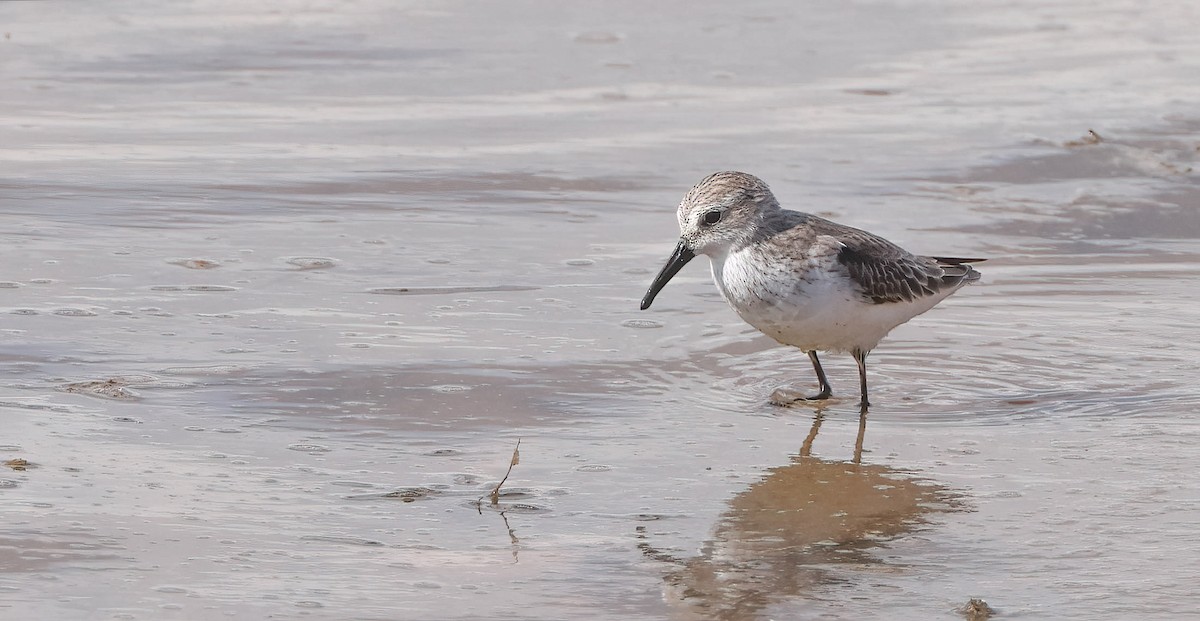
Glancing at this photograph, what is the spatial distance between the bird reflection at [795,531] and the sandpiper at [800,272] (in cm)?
68

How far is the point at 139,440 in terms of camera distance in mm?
5496

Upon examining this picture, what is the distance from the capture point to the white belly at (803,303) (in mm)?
6312

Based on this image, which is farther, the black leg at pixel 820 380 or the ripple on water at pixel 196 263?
the ripple on water at pixel 196 263

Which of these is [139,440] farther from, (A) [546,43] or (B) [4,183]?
(A) [546,43]

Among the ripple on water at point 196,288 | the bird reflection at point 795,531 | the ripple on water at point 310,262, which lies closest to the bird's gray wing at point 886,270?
the bird reflection at point 795,531

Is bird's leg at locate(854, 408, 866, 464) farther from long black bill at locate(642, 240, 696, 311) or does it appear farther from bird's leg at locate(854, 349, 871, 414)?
long black bill at locate(642, 240, 696, 311)

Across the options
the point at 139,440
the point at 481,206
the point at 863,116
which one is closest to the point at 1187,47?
the point at 863,116

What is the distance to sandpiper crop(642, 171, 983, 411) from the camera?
6.34m

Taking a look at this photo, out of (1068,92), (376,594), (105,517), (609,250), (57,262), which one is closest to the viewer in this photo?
(376,594)

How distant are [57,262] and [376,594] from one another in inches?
165

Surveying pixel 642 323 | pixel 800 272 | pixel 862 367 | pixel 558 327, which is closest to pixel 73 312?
pixel 558 327

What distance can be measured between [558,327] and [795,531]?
2517mm

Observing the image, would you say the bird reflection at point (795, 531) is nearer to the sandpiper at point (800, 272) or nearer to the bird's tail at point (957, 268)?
the sandpiper at point (800, 272)

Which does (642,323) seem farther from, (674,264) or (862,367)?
(862,367)
